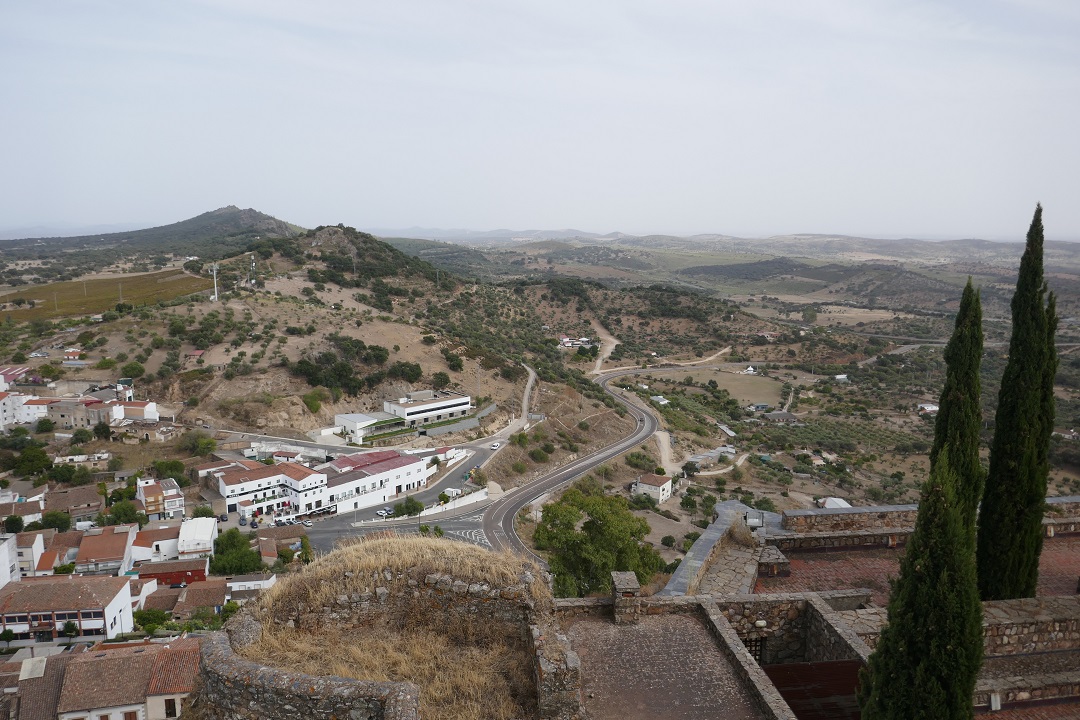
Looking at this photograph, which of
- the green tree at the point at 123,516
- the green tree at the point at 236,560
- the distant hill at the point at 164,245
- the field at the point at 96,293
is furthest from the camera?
the distant hill at the point at 164,245

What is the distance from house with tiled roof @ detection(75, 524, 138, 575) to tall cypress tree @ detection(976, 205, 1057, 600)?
1417 inches

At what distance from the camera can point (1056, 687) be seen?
22.5 ft

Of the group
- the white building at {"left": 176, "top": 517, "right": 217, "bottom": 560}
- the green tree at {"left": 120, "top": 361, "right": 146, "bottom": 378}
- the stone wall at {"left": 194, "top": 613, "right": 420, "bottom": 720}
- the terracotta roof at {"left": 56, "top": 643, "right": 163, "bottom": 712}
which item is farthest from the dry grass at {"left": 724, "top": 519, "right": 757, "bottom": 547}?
the green tree at {"left": 120, "top": 361, "right": 146, "bottom": 378}

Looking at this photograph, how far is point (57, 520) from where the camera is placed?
3447 cm

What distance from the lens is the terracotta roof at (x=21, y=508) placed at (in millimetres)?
34438

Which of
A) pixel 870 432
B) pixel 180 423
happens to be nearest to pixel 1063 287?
pixel 870 432

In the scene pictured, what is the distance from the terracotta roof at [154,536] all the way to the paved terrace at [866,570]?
111 feet

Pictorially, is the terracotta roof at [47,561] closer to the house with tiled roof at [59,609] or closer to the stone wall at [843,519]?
the house with tiled roof at [59,609]

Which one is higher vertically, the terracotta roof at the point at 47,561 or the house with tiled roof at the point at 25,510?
the house with tiled roof at the point at 25,510

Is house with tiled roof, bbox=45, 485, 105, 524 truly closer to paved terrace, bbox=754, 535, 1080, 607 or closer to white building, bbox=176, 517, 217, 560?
white building, bbox=176, 517, 217, 560

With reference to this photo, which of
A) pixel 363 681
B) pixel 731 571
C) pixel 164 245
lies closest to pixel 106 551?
pixel 731 571

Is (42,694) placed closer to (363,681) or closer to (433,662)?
(433,662)

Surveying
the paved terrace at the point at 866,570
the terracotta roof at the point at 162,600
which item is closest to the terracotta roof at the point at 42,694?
the terracotta roof at the point at 162,600

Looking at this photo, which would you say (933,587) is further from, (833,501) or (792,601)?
(833,501)
